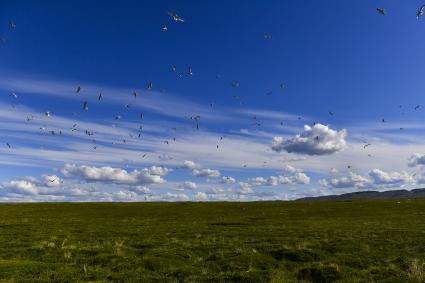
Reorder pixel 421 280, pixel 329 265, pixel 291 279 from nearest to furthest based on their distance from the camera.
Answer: pixel 421 280 < pixel 291 279 < pixel 329 265

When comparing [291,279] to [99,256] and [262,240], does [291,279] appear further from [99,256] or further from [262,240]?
[262,240]

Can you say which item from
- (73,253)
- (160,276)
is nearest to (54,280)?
(160,276)

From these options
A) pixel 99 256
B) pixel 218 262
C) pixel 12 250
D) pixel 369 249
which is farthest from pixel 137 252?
pixel 369 249

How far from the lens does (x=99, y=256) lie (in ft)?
107

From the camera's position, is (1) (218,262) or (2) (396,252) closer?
(1) (218,262)

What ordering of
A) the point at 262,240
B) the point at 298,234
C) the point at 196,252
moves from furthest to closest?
1. the point at 298,234
2. the point at 262,240
3. the point at 196,252

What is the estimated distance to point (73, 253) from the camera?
113ft

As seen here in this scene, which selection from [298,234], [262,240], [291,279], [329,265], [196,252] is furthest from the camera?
[298,234]

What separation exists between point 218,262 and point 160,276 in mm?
5262

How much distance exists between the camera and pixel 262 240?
42281mm

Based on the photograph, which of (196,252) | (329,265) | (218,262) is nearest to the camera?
(329,265)

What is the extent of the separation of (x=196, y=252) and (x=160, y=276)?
29.0ft

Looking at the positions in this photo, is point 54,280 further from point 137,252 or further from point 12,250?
point 12,250

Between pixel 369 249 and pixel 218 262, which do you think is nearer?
pixel 218 262
